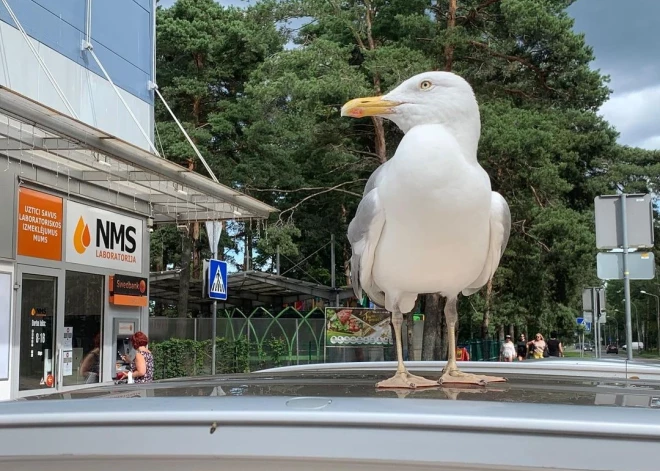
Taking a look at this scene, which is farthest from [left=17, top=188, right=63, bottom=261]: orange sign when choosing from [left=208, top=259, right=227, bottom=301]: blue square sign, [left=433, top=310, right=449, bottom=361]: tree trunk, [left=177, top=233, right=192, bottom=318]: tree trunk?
[left=177, top=233, right=192, bottom=318]: tree trunk

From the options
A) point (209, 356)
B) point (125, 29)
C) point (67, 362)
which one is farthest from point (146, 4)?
point (209, 356)

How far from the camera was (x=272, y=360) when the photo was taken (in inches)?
771

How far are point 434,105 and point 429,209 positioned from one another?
463 mm

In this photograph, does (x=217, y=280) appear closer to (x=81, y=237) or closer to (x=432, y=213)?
(x=81, y=237)

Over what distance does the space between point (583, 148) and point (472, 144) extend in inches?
886

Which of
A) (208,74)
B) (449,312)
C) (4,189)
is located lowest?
(449,312)

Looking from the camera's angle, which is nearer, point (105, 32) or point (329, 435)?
point (329, 435)

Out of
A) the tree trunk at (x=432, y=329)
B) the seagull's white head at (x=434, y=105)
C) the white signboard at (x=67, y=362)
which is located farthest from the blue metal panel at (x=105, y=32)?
the tree trunk at (x=432, y=329)

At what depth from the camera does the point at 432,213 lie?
99.8 inches

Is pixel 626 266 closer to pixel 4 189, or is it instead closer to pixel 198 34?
pixel 4 189

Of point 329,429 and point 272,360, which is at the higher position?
point 329,429

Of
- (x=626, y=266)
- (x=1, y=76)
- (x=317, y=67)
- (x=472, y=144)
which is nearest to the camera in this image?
(x=472, y=144)

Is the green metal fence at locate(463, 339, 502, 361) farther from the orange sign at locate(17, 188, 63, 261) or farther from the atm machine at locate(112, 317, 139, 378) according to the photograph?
the orange sign at locate(17, 188, 63, 261)

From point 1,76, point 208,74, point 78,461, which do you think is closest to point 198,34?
point 208,74
